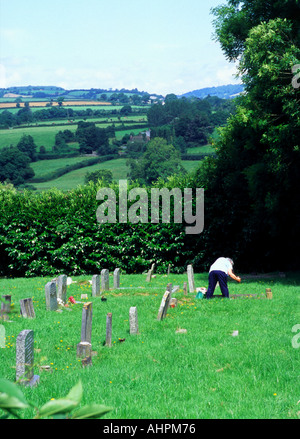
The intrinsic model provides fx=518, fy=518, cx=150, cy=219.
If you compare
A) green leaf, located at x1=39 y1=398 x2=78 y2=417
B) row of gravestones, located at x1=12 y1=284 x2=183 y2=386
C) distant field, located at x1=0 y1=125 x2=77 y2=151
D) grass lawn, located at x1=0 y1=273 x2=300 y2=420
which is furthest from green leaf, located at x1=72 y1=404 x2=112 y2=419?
distant field, located at x1=0 y1=125 x2=77 y2=151

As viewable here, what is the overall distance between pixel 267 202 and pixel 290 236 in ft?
12.8

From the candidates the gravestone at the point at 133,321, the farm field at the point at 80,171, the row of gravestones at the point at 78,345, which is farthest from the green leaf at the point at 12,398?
the farm field at the point at 80,171

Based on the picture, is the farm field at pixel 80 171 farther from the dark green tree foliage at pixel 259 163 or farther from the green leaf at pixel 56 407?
the green leaf at pixel 56 407

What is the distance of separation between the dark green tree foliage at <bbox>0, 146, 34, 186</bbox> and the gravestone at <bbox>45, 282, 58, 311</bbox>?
290 feet

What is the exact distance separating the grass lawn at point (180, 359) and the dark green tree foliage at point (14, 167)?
9054 cm

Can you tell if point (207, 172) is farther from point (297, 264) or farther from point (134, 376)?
point (134, 376)

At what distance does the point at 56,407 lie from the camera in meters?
1.30

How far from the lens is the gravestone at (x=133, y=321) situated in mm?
11303

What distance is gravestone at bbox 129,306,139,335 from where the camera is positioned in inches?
445

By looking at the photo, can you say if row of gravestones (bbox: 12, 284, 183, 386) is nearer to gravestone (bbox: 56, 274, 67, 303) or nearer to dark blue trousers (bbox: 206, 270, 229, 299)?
dark blue trousers (bbox: 206, 270, 229, 299)

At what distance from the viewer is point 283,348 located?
32.4 feet

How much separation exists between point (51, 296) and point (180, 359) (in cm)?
631

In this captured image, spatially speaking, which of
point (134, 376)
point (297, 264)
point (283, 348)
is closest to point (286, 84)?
point (297, 264)
